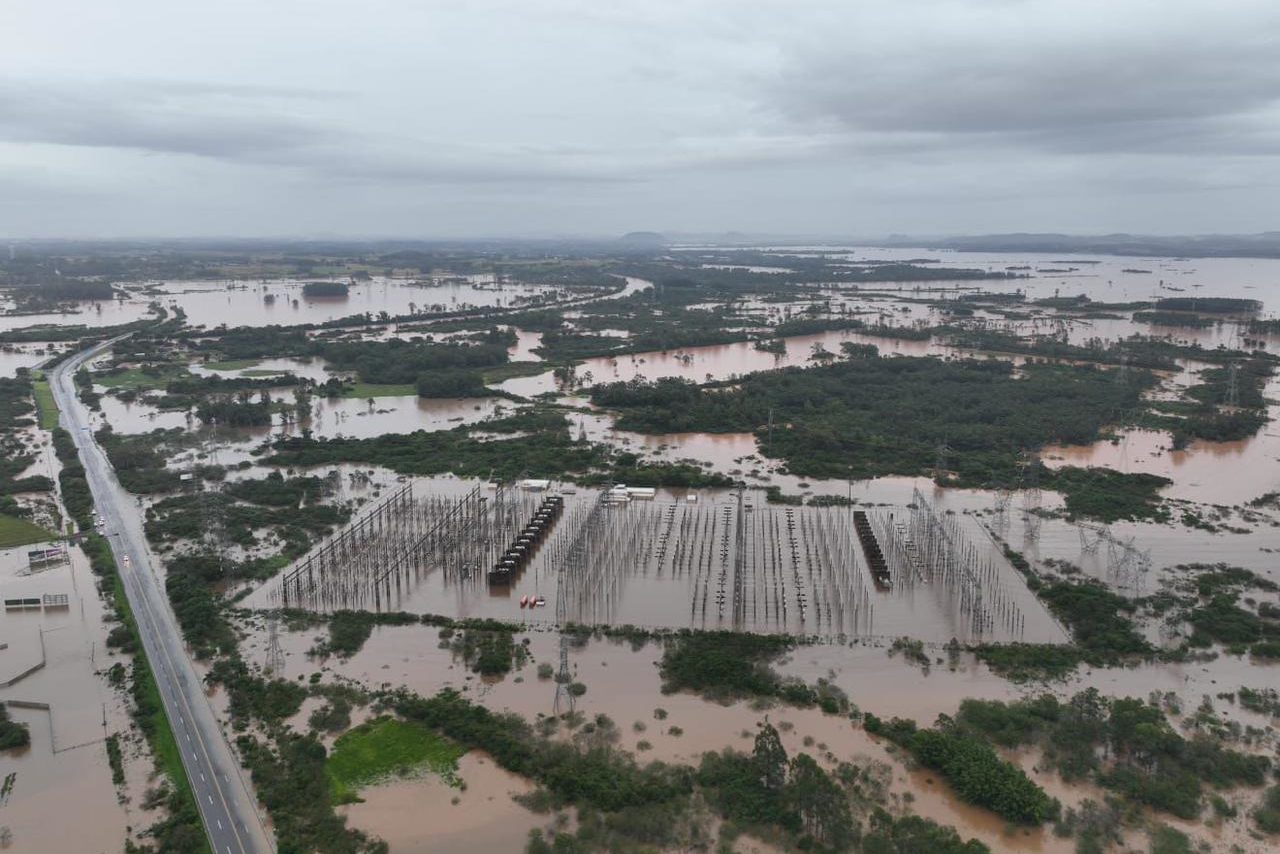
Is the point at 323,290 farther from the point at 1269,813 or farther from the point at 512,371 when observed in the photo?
the point at 1269,813

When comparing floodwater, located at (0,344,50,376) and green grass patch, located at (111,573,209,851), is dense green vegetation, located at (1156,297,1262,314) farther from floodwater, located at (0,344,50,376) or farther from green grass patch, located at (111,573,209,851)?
floodwater, located at (0,344,50,376)

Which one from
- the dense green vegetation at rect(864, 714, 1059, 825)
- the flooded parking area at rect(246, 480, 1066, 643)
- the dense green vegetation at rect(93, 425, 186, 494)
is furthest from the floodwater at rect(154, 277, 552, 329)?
the dense green vegetation at rect(864, 714, 1059, 825)

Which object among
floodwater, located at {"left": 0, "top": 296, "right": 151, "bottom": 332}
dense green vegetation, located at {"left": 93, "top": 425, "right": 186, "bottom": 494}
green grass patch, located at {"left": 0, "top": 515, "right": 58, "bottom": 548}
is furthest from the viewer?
floodwater, located at {"left": 0, "top": 296, "right": 151, "bottom": 332}

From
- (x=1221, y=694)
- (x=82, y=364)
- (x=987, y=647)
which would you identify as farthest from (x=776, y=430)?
(x=82, y=364)

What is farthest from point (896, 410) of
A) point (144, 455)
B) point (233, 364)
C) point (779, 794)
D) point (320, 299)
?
point (320, 299)

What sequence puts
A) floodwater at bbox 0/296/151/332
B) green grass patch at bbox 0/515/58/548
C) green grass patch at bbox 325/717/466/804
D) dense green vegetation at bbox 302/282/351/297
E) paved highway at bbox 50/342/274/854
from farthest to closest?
1. dense green vegetation at bbox 302/282/351/297
2. floodwater at bbox 0/296/151/332
3. green grass patch at bbox 0/515/58/548
4. green grass patch at bbox 325/717/466/804
5. paved highway at bbox 50/342/274/854

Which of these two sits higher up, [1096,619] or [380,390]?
[380,390]

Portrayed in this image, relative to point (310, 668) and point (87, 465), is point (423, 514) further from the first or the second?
point (87, 465)
